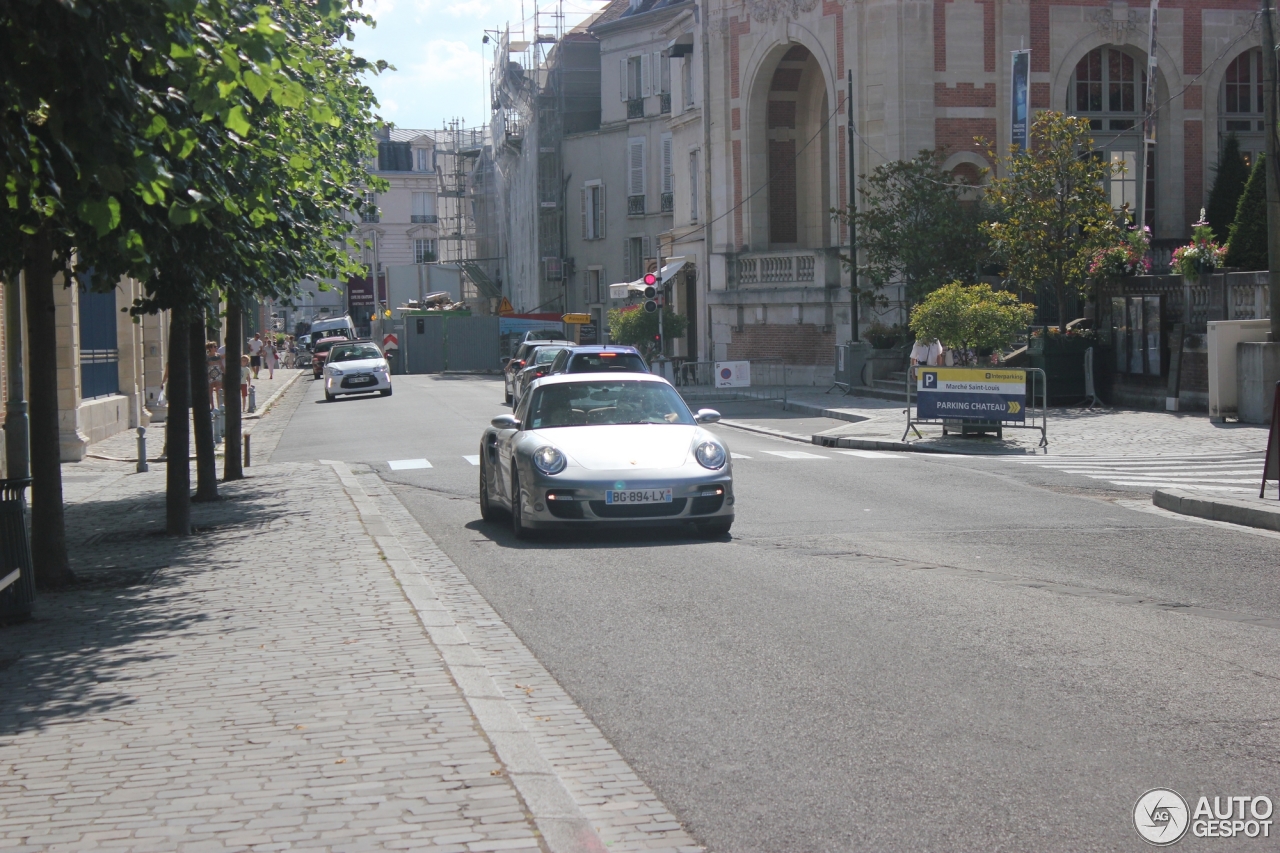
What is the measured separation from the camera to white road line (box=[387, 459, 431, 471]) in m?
20.1

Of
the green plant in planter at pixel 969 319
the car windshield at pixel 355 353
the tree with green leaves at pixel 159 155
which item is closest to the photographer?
the tree with green leaves at pixel 159 155

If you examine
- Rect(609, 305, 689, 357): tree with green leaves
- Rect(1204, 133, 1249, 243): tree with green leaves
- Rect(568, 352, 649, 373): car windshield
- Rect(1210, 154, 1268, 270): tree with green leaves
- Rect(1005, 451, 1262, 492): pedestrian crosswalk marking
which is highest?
Rect(1204, 133, 1249, 243): tree with green leaves

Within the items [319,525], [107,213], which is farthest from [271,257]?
[107,213]

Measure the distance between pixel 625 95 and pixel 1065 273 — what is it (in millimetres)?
39562

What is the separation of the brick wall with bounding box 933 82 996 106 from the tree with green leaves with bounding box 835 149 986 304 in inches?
106

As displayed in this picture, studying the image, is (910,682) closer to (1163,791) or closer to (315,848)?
(1163,791)

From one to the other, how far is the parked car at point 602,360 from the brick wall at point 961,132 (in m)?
18.2

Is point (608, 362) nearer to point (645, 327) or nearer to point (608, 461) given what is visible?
point (608, 461)

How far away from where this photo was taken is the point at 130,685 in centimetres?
672

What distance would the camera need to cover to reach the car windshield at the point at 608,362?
2164 centimetres

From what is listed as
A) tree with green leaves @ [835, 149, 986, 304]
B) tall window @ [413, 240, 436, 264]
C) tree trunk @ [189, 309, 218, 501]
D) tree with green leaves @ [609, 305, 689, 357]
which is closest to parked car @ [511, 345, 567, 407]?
tree with green leaves @ [835, 149, 986, 304]

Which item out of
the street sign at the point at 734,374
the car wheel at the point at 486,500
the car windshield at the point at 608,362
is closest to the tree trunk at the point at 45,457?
the car wheel at the point at 486,500

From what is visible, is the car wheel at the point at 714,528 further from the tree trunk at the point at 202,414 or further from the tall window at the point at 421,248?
the tall window at the point at 421,248

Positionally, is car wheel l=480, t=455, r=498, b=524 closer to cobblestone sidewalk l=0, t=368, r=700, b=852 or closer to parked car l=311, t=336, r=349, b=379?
cobblestone sidewalk l=0, t=368, r=700, b=852
